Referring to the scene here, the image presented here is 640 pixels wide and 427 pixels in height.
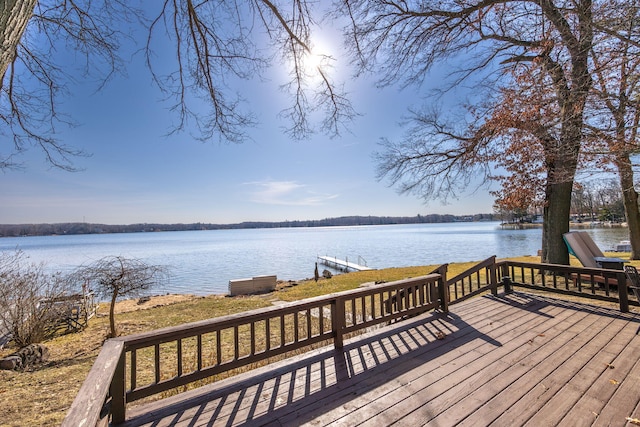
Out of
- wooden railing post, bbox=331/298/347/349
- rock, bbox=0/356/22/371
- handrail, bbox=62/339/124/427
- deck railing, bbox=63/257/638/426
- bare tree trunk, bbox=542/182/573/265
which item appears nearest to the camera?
handrail, bbox=62/339/124/427

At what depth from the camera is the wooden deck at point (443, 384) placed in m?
2.14

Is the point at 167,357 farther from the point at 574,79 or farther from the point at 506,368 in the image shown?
the point at 574,79

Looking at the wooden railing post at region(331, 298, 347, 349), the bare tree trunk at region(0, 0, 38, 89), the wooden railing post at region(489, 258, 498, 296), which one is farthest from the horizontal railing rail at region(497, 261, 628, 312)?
the bare tree trunk at region(0, 0, 38, 89)

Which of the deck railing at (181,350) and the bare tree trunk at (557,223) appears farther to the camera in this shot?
the bare tree trunk at (557,223)

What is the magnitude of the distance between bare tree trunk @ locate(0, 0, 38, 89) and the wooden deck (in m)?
2.58

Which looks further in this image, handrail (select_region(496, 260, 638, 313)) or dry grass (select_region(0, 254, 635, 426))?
handrail (select_region(496, 260, 638, 313))

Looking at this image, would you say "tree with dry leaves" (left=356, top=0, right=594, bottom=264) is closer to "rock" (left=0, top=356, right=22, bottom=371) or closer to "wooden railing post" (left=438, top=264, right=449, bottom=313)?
"wooden railing post" (left=438, top=264, right=449, bottom=313)

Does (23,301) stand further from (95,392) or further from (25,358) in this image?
(95,392)

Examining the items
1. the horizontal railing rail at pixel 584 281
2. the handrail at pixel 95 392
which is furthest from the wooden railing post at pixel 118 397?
the horizontal railing rail at pixel 584 281

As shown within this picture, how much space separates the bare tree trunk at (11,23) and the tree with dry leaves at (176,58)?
85.8 inches

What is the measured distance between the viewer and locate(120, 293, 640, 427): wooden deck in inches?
84.1

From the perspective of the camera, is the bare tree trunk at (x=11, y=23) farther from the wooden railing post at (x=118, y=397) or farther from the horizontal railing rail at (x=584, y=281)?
the horizontal railing rail at (x=584, y=281)

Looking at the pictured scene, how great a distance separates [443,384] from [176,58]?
16.3 feet

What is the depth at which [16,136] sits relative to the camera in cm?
367
